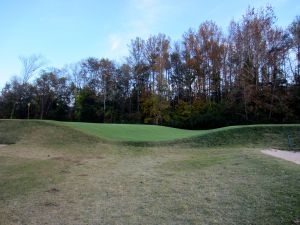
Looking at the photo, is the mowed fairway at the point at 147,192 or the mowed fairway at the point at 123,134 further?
the mowed fairway at the point at 123,134

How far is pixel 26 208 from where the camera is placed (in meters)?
4.24

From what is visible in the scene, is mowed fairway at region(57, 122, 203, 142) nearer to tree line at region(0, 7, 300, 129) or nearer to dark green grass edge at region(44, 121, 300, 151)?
dark green grass edge at region(44, 121, 300, 151)

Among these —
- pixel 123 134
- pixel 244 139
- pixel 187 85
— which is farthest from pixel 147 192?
pixel 187 85

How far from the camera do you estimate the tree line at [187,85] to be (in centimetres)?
2459

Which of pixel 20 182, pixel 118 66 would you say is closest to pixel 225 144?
pixel 20 182

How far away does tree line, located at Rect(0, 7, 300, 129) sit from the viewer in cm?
2459

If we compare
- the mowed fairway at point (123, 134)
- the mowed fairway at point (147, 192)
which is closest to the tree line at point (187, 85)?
the mowed fairway at point (123, 134)

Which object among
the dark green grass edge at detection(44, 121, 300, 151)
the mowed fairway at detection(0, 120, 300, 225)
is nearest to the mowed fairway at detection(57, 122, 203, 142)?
the dark green grass edge at detection(44, 121, 300, 151)

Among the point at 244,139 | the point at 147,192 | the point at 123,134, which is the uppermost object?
the point at 123,134

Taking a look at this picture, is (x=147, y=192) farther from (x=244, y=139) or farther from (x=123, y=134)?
(x=123, y=134)

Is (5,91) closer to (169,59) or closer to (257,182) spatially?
(169,59)

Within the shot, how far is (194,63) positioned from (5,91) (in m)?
27.7

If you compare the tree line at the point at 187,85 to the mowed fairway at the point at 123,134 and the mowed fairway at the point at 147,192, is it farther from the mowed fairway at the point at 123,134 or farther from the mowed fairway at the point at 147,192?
the mowed fairway at the point at 147,192

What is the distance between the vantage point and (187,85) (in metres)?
34.0
